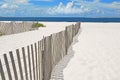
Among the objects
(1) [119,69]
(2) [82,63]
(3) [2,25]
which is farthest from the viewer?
(3) [2,25]

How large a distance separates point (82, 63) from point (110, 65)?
968mm

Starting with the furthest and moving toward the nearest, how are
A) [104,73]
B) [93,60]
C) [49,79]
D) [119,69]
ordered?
[93,60] → [119,69] → [104,73] → [49,79]

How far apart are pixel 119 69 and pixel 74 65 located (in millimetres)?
1491

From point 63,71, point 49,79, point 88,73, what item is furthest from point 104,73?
point 49,79

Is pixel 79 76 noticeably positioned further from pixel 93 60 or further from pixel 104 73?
pixel 93 60

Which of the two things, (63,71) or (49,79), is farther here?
(63,71)

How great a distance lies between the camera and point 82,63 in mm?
9195

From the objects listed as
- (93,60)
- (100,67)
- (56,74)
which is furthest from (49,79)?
(93,60)

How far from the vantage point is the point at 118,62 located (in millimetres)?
9602

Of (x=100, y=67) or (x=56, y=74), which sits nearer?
(x=56, y=74)

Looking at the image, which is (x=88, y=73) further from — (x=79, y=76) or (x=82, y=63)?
(x=82, y=63)

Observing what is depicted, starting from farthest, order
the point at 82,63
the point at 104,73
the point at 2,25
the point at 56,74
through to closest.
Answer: the point at 2,25 → the point at 82,63 → the point at 104,73 → the point at 56,74

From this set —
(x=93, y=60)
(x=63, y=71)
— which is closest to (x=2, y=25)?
(x=93, y=60)

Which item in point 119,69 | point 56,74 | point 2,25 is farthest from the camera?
point 2,25
